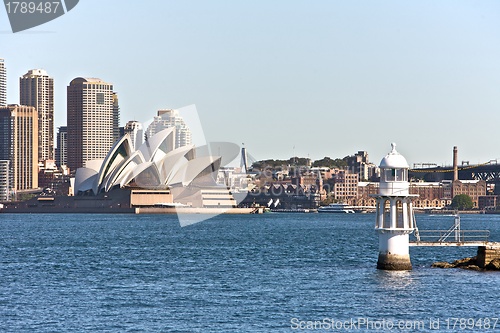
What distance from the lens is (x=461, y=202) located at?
159000mm

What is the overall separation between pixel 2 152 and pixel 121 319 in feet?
598

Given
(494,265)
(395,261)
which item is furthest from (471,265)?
(395,261)

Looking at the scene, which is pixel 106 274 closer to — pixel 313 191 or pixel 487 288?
pixel 487 288

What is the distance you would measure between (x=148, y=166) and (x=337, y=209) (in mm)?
52881

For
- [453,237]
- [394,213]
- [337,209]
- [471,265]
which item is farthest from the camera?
[337,209]

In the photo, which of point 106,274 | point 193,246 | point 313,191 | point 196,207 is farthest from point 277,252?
point 313,191

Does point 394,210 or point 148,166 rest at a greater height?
point 148,166

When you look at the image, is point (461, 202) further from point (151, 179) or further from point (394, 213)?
point (394, 213)

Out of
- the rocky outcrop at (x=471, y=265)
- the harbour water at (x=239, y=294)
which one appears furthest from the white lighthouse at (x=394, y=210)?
the rocky outcrop at (x=471, y=265)

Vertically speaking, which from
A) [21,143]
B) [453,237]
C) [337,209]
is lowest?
[337,209]

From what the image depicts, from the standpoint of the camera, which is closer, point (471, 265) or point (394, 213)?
point (394, 213)

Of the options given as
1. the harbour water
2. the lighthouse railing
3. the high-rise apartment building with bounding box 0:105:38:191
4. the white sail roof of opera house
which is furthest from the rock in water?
the high-rise apartment building with bounding box 0:105:38:191

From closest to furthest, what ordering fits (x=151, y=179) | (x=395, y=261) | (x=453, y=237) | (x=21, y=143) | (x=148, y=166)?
(x=395, y=261) → (x=453, y=237) → (x=148, y=166) → (x=151, y=179) → (x=21, y=143)

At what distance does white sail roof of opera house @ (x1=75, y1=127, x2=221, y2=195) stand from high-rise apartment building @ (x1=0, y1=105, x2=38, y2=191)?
69.3 meters
